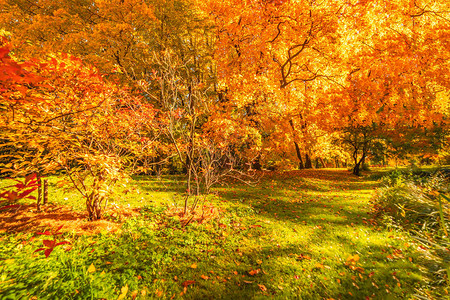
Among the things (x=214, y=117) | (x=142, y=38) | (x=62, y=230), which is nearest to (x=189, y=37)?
(x=142, y=38)

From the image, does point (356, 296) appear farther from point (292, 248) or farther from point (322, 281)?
point (292, 248)

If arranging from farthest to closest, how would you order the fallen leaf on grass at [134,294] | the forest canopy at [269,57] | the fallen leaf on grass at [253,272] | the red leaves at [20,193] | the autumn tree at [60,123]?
the forest canopy at [269,57] → the fallen leaf on grass at [253,272] → the autumn tree at [60,123] → the fallen leaf on grass at [134,294] → the red leaves at [20,193]

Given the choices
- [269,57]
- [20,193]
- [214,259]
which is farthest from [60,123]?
[269,57]

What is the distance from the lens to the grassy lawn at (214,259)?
2.74 meters

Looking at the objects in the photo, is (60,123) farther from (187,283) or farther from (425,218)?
(425,218)

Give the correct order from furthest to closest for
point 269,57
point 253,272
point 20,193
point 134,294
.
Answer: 1. point 269,57
2. point 253,272
3. point 134,294
4. point 20,193

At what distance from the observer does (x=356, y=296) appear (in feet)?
10.2

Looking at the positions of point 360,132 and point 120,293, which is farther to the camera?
point 360,132

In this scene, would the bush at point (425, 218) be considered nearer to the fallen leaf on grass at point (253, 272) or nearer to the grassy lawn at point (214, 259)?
the grassy lawn at point (214, 259)

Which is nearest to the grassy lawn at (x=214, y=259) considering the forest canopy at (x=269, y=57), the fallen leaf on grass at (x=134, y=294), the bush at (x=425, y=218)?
the fallen leaf on grass at (x=134, y=294)

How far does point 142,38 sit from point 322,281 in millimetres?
13461

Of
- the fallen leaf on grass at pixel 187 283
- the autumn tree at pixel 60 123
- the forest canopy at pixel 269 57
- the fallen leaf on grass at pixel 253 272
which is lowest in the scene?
the fallen leaf on grass at pixel 253 272

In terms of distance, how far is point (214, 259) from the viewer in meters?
3.64

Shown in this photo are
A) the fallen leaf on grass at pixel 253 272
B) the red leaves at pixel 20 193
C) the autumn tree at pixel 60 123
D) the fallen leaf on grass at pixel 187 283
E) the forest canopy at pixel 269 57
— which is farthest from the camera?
the forest canopy at pixel 269 57
